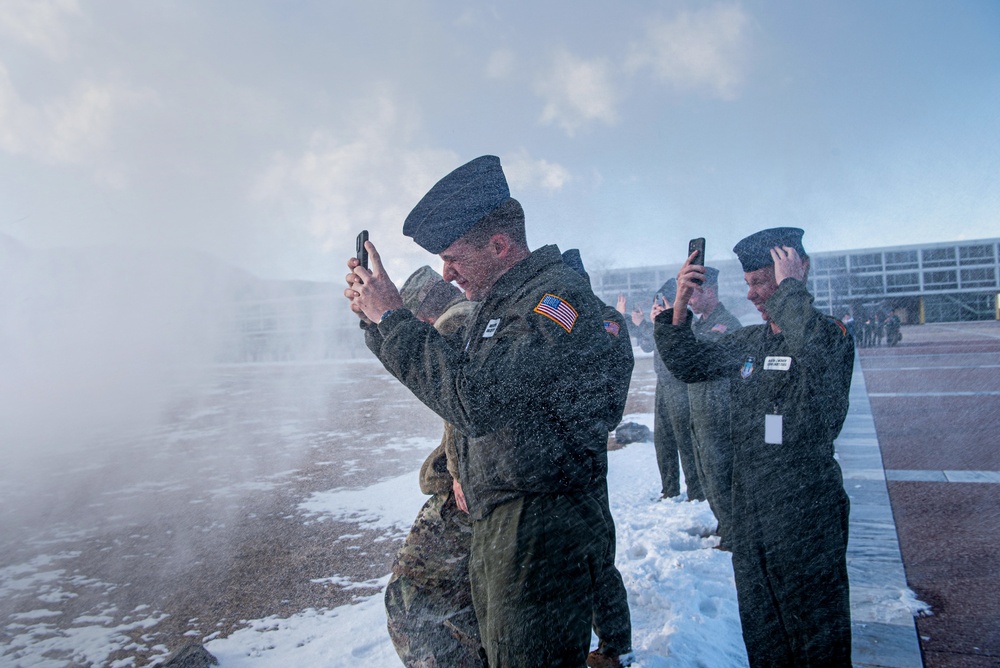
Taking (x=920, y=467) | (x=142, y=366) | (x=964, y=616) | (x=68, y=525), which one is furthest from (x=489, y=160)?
(x=142, y=366)

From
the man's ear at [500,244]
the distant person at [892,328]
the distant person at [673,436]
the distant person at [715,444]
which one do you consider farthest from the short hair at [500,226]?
the distant person at [892,328]

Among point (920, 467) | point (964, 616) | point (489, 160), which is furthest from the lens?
point (920, 467)

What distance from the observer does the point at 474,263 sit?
1388mm

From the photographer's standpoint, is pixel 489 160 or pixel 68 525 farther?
pixel 68 525

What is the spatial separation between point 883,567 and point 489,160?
278 cm

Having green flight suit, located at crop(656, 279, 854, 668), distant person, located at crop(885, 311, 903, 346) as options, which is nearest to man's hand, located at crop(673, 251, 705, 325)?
green flight suit, located at crop(656, 279, 854, 668)

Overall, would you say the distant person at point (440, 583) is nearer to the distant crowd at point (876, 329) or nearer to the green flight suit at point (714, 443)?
the green flight suit at point (714, 443)

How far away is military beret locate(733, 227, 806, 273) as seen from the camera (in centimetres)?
203

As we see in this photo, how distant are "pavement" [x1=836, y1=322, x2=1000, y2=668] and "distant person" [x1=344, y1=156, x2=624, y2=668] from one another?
155cm

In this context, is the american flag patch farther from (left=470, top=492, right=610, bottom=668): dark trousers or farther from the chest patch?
the chest patch

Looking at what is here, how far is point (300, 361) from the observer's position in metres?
16.3

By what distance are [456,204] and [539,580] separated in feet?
2.87

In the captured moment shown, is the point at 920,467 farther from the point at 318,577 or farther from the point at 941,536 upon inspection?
the point at 318,577

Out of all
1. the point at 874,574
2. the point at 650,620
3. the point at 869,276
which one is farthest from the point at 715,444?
the point at 869,276
